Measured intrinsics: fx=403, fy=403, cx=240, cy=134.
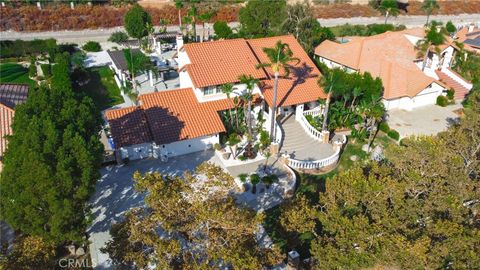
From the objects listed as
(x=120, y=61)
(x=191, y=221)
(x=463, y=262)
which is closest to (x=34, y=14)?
(x=120, y=61)

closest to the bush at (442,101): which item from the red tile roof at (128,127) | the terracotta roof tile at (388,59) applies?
the terracotta roof tile at (388,59)

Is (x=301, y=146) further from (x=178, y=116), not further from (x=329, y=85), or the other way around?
(x=178, y=116)

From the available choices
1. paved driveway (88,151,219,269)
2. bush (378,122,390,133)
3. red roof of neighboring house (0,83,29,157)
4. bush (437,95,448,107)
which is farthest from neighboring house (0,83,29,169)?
bush (437,95,448,107)

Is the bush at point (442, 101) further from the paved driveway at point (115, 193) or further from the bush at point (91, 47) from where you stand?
the bush at point (91, 47)

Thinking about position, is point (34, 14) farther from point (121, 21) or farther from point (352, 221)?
point (352, 221)

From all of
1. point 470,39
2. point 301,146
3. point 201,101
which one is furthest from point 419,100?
point 201,101

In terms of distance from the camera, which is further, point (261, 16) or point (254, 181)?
point (261, 16)

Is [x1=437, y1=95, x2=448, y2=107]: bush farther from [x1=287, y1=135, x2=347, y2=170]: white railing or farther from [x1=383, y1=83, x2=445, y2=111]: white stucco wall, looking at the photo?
[x1=287, y1=135, x2=347, y2=170]: white railing
